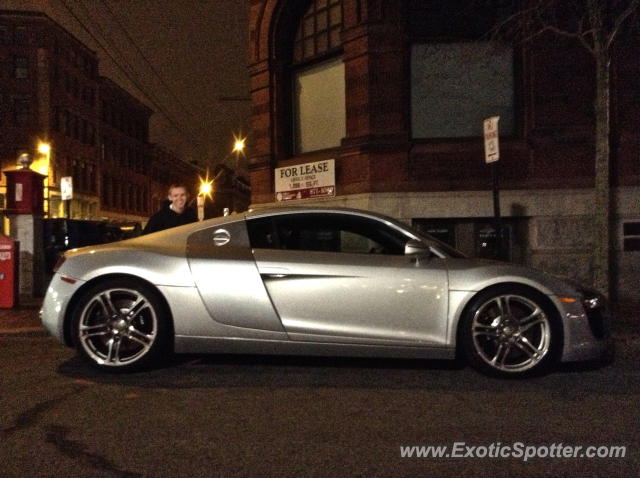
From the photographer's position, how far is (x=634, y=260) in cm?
1142

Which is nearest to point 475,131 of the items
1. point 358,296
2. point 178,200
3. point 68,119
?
point 178,200

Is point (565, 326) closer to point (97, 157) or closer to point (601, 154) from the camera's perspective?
point (601, 154)

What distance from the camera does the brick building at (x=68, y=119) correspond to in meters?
45.1

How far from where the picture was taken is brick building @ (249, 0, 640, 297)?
11664 mm

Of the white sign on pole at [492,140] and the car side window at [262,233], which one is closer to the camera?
the car side window at [262,233]

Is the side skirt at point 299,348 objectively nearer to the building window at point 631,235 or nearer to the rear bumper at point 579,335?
the rear bumper at point 579,335

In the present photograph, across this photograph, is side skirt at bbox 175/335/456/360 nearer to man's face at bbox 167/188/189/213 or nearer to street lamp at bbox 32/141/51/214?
man's face at bbox 167/188/189/213

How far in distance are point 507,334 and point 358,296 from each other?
1185mm

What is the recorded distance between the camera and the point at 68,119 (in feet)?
162

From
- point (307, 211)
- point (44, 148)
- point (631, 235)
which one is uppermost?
point (44, 148)

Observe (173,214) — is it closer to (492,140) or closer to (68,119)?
(492,140)

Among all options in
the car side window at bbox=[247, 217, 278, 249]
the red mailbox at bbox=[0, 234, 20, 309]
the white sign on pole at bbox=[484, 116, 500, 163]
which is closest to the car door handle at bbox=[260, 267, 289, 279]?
the car side window at bbox=[247, 217, 278, 249]

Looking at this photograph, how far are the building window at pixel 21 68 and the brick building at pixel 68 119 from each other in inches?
2.6

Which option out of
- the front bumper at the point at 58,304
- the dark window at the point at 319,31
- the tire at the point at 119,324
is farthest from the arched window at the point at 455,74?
the front bumper at the point at 58,304
